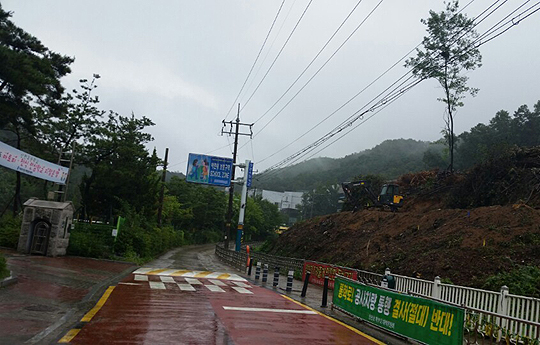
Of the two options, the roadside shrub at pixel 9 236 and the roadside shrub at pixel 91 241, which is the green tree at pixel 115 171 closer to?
the roadside shrub at pixel 91 241

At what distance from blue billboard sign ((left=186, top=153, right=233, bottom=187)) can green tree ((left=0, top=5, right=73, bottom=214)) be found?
40.9 feet

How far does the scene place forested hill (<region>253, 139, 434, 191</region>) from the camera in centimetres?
13350

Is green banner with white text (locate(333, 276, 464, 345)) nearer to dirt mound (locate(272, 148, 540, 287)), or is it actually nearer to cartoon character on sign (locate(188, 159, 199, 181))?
dirt mound (locate(272, 148, 540, 287))

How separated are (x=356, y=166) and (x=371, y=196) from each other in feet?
341

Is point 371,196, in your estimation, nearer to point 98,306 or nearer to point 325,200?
point 98,306

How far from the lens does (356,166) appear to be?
146750 millimetres

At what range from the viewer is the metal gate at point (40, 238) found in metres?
22.4

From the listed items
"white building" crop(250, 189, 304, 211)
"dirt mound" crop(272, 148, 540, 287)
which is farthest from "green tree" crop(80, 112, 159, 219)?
"white building" crop(250, 189, 304, 211)

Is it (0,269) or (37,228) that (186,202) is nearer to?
(37,228)

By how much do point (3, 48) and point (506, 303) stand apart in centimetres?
2073

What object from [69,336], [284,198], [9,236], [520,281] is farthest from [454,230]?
[284,198]

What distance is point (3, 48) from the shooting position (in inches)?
746

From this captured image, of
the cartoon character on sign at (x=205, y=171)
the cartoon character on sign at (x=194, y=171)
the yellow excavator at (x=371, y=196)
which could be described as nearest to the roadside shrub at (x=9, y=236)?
the cartoon character on sign at (x=194, y=171)

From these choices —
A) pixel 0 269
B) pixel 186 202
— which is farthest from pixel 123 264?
pixel 186 202
